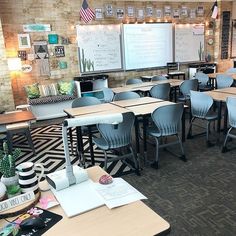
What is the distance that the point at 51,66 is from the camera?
22.3 feet

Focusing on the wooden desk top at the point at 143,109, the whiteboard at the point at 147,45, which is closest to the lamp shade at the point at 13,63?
the whiteboard at the point at 147,45

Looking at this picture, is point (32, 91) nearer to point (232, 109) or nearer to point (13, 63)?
point (13, 63)

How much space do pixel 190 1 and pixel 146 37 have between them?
209cm

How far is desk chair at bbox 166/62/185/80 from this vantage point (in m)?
8.16

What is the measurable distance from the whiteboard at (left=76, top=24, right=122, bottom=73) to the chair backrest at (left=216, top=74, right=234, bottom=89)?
3014 mm

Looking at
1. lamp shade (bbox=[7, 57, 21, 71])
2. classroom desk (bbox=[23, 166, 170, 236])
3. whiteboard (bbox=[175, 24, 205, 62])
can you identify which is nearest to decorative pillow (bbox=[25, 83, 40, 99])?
lamp shade (bbox=[7, 57, 21, 71])

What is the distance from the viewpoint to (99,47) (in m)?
7.30

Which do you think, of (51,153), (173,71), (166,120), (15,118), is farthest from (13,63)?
(173,71)

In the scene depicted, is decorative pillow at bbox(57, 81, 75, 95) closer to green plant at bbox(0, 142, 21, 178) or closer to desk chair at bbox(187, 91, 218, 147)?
desk chair at bbox(187, 91, 218, 147)

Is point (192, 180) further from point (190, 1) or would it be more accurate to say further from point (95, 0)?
point (190, 1)

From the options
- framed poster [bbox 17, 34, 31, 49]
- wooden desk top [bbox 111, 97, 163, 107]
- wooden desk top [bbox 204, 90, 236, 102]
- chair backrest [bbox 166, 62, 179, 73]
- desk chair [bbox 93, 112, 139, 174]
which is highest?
framed poster [bbox 17, 34, 31, 49]

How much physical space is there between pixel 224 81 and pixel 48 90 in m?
4.31

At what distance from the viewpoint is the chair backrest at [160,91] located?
5.08 meters

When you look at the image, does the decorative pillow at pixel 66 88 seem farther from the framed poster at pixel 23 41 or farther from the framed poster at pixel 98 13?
the framed poster at pixel 98 13
